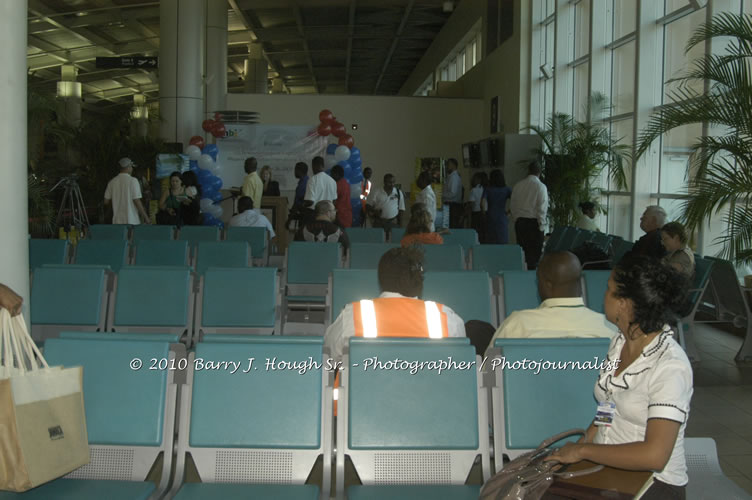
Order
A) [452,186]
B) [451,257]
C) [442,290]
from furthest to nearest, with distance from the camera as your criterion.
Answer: [452,186], [451,257], [442,290]

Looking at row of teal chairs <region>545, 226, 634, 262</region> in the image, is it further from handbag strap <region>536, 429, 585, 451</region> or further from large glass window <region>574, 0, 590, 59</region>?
handbag strap <region>536, 429, 585, 451</region>

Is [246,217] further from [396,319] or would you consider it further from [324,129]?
[324,129]

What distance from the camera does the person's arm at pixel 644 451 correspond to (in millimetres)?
2074

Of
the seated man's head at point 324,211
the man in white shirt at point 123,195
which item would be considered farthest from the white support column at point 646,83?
the man in white shirt at point 123,195

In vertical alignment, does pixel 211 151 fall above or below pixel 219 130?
below

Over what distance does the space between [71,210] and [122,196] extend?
368cm

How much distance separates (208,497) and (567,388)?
1428 millimetres

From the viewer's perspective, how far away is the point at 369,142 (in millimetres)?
19156

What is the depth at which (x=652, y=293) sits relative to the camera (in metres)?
2.22

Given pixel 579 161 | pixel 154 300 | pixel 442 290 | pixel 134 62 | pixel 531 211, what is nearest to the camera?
pixel 154 300

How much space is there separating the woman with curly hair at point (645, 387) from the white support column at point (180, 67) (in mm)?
14448

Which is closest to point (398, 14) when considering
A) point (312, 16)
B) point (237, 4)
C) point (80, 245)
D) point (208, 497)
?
point (312, 16)

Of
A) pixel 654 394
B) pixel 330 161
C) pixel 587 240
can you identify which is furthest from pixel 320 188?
pixel 654 394

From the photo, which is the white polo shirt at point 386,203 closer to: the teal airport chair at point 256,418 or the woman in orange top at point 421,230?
the woman in orange top at point 421,230
